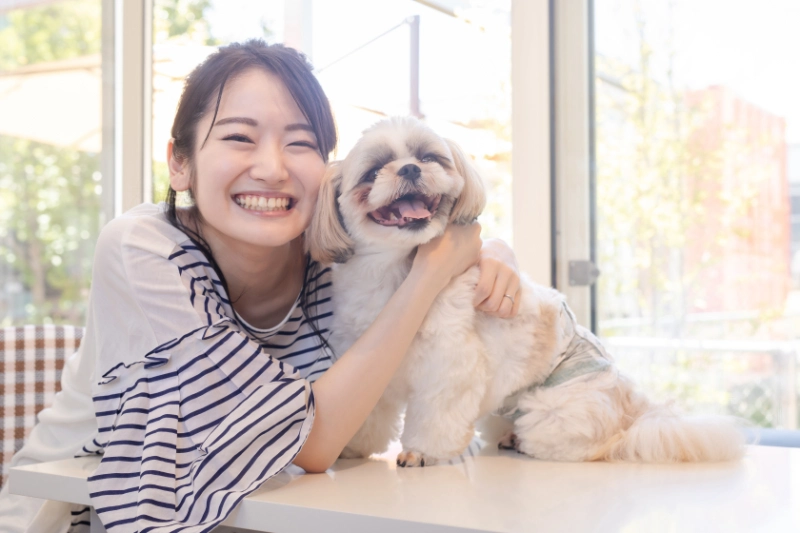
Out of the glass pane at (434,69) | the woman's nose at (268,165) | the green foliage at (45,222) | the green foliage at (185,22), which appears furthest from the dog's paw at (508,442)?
the green foliage at (45,222)

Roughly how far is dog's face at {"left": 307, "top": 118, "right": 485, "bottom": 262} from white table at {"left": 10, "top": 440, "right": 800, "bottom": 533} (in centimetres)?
41

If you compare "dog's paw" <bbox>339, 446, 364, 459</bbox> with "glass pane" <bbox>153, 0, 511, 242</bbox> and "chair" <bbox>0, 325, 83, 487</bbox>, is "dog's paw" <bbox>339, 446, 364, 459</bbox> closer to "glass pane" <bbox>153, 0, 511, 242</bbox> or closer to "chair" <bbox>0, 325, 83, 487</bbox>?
"chair" <bbox>0, 325, 83, 487</bbox>

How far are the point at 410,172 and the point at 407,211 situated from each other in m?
0.08

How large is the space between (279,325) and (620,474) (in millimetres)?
675

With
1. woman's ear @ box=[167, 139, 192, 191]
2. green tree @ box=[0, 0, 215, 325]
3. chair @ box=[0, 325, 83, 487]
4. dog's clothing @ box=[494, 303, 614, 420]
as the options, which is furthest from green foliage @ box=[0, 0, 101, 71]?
dog's clothing @ box=[494, 303, 614, 420]

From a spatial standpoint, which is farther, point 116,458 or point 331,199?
point 331,199

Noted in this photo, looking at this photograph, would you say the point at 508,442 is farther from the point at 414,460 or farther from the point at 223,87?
the point at 223,87

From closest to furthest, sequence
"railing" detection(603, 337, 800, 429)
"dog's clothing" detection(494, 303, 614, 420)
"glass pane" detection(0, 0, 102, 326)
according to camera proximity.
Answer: "dog's clothing" detection(494, 303, 614, 420) < "railing" detection(603, 337, 800, 429) < "glass pane" detection(0, 0, 102, 326)

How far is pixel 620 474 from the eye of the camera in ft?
3.72

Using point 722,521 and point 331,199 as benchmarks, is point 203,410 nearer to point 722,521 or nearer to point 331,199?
point 331,199

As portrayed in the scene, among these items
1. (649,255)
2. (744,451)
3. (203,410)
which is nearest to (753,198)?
(649,255)

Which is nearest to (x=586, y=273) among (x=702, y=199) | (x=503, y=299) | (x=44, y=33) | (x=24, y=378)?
(x=702, y=199)

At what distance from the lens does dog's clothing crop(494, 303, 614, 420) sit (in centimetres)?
135

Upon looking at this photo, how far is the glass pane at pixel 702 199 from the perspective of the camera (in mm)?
1957
